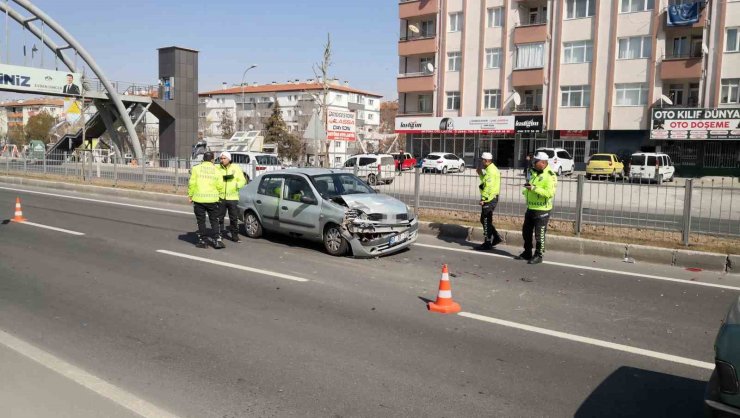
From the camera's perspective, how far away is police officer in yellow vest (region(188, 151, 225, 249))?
33.6 feet

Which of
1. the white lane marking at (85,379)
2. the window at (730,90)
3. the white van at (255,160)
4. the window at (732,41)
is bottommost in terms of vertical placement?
the white lane marking at (85,379)

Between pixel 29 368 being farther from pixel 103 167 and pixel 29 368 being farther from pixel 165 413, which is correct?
pixel 103 167

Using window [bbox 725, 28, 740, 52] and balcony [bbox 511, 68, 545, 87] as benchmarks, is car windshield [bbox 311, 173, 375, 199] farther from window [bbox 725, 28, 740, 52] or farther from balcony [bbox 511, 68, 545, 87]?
balcony [bbox 511, 68, 545, 87]

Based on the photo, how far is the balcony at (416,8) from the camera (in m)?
50.6

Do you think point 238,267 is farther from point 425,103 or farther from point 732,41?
point 425,103

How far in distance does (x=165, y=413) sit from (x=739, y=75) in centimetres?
4334

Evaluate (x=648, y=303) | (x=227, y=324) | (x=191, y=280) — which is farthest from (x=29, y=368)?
(x=648, y=303)

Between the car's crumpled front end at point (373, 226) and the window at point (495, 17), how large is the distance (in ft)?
137

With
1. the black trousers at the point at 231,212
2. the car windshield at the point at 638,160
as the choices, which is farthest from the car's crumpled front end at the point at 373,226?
the car windshield at the point at 638,160

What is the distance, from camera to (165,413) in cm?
401

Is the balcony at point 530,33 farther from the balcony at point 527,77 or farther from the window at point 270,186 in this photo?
the window at point 270,186

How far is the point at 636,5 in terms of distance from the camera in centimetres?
4103

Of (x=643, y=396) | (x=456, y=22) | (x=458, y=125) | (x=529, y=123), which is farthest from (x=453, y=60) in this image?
(x=643, y=396)

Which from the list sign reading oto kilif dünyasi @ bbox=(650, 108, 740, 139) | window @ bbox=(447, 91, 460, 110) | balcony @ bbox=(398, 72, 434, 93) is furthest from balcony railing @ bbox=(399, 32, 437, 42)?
sign reading oto kilif dünyasi @ bbox=(650, 108, 740, 139)
